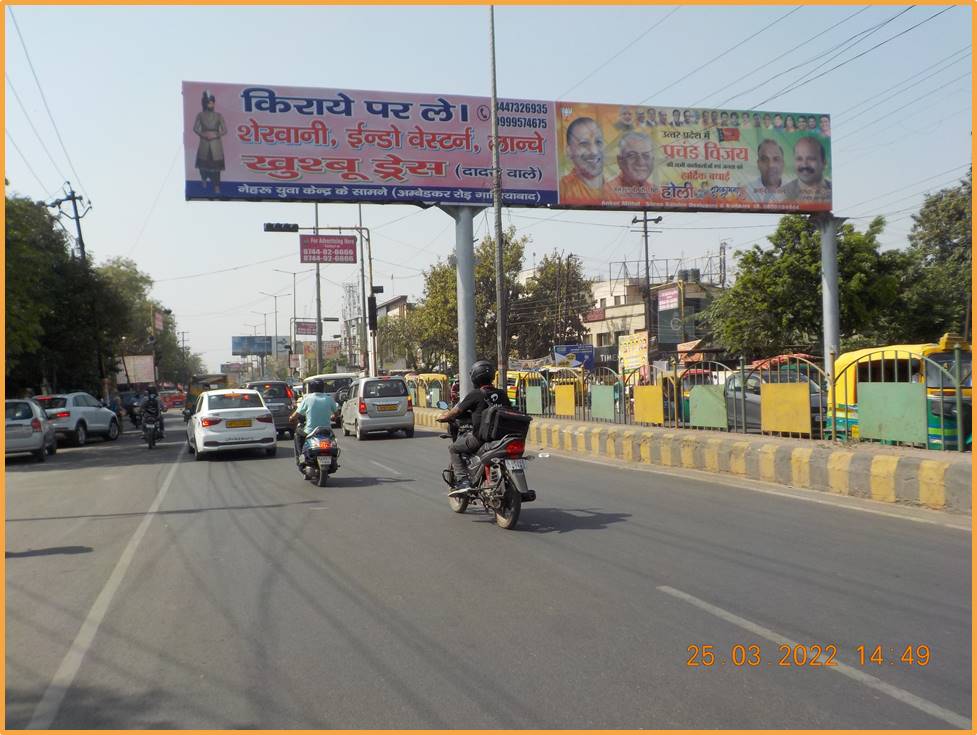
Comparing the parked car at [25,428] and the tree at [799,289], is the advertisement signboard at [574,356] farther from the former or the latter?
the parked car at [25,428]

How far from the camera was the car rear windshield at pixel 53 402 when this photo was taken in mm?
26484

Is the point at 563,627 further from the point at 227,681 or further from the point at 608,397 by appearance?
the point at 608,397

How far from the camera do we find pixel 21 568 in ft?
25.1

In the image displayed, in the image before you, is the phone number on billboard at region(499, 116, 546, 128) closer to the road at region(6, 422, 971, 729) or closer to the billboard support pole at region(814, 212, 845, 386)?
the billboard support pole at region(814, 212, 845, 386)

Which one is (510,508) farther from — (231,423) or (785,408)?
(231,423)

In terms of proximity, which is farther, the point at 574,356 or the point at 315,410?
the point at 574,356

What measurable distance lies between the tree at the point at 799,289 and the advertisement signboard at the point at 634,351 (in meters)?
10.9

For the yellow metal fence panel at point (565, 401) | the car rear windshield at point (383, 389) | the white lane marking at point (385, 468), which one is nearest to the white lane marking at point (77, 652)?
the white lane marking at point (385, 468)

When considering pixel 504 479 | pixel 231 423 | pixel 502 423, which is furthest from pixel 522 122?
pixel 504 479

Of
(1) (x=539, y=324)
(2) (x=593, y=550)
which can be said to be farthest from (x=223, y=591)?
(1) (x=539, y=324)

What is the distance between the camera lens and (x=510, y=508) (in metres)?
8.70
